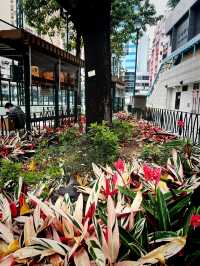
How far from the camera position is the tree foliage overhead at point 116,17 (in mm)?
14594

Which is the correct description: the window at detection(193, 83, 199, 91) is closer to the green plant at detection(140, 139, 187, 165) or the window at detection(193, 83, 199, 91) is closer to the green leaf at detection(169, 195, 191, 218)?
the green plant at detection(140, 139, 187, 165)

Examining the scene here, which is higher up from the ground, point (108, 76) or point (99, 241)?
point (108, 76)

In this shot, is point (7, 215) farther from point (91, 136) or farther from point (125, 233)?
point (91, 136)

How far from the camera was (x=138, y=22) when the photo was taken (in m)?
18.5

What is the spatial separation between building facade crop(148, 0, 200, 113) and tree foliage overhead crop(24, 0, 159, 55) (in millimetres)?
5955

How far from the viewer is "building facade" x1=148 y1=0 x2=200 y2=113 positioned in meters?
23.2

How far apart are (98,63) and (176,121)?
5773 mm

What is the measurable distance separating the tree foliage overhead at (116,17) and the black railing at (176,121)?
565 centimetres

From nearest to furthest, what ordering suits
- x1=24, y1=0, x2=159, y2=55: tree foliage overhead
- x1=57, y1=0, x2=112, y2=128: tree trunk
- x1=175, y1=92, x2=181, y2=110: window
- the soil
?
1. the soil
2. x1=57, y1=0, x2=112, y2=128: tree trunk
3. x1=24, y1=0, x2=159, y2=55: tree foliage overhead
4. x1=175, y1=92, x2=181, y2=110: window

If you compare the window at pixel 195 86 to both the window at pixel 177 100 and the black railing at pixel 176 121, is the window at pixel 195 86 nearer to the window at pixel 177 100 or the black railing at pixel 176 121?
the window at pixel 177 100

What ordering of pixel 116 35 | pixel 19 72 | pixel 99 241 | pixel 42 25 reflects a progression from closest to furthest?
pixel 99 241 < pixel 19 72 < pixel 42 25 < pixel 116 35

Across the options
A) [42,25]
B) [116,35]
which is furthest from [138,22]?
[42,25]

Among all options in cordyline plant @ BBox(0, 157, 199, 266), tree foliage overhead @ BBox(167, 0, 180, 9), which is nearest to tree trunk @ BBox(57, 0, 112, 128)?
cordyline plant @ BBox(0, 157, 199, 266)

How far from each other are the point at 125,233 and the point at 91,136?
3497 mm
